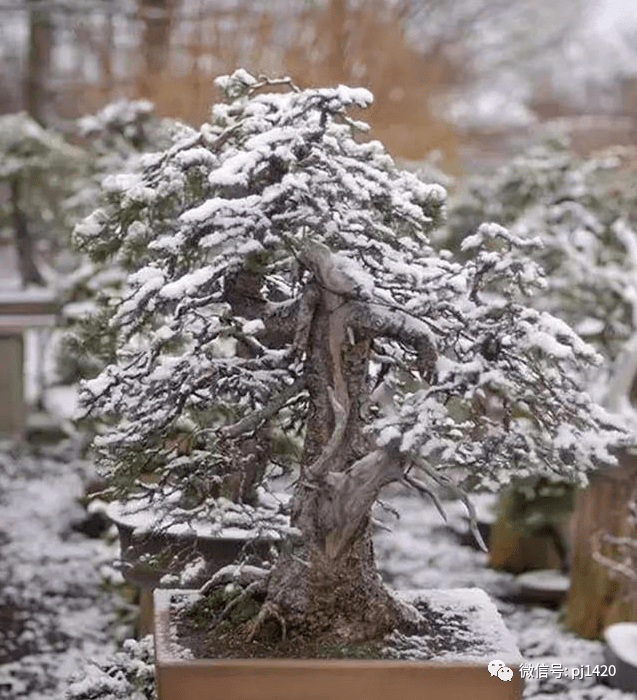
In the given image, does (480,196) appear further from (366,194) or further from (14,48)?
(14,48)

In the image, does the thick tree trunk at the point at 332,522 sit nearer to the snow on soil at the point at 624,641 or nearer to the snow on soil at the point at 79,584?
the snow on soil at the point at 79,584

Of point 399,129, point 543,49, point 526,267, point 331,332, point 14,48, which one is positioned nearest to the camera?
point 526,267

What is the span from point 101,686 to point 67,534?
13.5 feet

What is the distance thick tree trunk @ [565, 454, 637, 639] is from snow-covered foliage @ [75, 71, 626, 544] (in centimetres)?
269

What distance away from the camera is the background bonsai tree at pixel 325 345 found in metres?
2.61

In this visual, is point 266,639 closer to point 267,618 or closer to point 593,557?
point 267,618

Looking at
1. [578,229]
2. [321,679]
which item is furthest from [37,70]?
[321,679]

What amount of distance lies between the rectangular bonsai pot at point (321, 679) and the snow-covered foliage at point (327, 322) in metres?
0.31

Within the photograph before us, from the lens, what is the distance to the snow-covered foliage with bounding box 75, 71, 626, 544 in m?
2.60

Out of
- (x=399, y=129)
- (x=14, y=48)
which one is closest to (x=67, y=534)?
(x=399, y=129)

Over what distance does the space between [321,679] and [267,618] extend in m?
0.23

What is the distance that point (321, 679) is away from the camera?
8.68 feet

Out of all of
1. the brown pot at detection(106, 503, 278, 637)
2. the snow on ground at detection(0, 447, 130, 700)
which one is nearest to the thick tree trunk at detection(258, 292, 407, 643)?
the brown pot at detection(106, 503, 278, 637)

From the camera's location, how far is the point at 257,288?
2838mm
